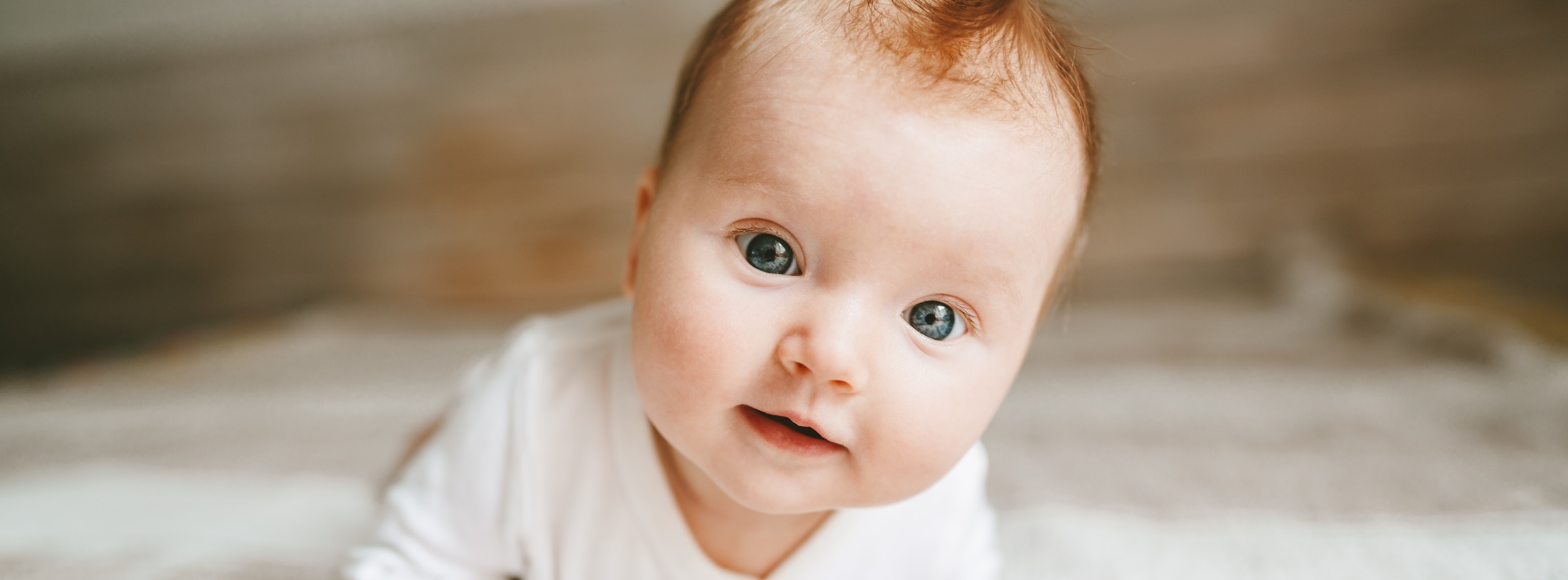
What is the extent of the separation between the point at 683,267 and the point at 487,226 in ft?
5.91

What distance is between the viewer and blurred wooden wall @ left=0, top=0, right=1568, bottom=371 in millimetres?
1879

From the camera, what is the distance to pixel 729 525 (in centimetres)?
68

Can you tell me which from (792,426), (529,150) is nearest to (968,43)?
(792,426)

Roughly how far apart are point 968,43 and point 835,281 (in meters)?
0.16

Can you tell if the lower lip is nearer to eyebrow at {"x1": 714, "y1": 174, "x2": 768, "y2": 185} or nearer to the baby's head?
the baby's head

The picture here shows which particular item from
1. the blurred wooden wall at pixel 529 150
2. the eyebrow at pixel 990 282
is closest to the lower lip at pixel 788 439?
the eyebrow at pixel 990 282

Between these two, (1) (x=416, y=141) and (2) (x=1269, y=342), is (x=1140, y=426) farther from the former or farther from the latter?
(1) (x=416, y=141)

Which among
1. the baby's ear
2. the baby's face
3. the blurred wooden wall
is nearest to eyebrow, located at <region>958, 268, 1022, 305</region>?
the baby's face

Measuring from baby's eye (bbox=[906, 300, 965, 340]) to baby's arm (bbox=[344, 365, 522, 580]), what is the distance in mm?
347

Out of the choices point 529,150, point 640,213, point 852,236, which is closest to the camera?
point 852,236

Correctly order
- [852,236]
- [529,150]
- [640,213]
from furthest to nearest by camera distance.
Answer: [529,150] < [640,213] < [852,236]

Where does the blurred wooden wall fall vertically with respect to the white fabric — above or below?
above

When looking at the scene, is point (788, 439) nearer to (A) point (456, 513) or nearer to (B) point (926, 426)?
(B) point (926, 426)

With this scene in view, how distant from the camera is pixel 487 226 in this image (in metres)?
2.20
